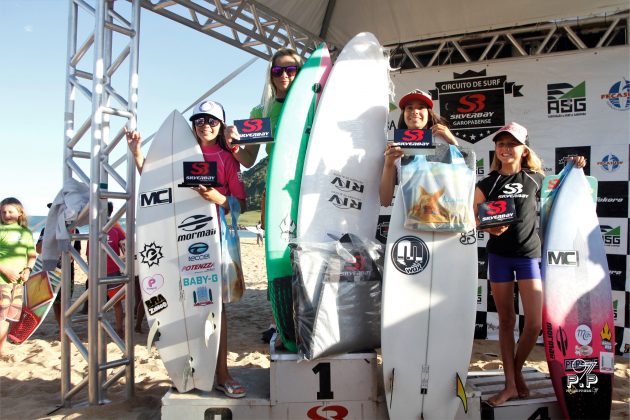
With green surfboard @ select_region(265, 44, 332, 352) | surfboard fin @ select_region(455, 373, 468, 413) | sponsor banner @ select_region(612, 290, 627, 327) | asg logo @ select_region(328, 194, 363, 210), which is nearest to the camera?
surfboard fin @ select_region(455, 373, 468, 413)

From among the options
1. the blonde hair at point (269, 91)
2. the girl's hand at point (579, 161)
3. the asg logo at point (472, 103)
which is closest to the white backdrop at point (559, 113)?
the asg logo at point (472, 103)

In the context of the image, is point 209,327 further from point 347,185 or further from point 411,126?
point 411,126

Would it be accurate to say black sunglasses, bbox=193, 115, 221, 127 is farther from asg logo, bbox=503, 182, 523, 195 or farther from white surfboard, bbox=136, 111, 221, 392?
asg logo, bbox=503, 182, 523, 195

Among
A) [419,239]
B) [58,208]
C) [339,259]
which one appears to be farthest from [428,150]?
[58,208]

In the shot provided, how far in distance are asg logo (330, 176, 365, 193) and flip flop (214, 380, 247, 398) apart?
1147 millimetres

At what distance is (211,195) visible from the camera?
215 centimetres

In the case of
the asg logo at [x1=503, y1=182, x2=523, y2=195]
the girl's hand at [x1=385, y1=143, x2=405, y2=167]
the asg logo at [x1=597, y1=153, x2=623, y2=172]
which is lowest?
the asg logo at [x1=503, y1=182, x2=523, y2=195]

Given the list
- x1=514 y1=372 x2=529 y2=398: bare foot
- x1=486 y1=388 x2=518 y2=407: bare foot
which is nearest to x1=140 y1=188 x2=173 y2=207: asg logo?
x1=486 y1=388 x2=518 y2=407: bare foot

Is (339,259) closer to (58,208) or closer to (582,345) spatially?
(582,345)

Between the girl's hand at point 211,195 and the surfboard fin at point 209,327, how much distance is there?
0.57 metres

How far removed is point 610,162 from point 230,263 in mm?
3335

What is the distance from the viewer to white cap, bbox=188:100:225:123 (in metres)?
2.29

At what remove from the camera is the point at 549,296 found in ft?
7.26

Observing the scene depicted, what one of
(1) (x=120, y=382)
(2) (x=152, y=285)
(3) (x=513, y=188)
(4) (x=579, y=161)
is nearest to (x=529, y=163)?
(3) (x=513, y=188)
